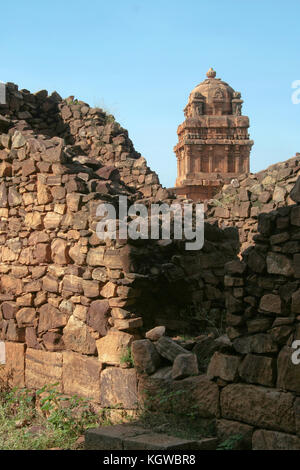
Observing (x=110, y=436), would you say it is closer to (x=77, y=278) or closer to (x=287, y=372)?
(x=287, y=372)

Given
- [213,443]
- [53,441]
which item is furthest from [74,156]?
[213,443]

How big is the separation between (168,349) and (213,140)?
17411mm

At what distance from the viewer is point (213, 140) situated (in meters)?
21.6

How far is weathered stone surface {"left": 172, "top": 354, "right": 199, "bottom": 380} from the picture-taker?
478 centimetres

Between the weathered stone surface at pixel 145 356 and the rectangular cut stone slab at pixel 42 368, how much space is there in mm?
1379

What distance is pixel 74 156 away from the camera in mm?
7109

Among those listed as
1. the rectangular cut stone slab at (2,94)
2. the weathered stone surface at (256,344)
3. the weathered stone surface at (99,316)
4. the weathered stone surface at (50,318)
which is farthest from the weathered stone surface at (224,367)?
the rectangular cut stone slab at (2,94)

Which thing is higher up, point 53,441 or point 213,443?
point 213,443

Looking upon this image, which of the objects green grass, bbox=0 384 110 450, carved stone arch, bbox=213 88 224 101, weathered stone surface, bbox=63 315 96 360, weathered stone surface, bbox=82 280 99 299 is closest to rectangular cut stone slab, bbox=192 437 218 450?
green grass, bbox=0 384 110 450

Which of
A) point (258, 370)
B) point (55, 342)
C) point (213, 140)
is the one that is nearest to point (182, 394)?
point (258, 370)

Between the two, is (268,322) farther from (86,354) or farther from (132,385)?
(86,354)

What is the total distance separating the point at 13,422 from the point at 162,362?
206cm

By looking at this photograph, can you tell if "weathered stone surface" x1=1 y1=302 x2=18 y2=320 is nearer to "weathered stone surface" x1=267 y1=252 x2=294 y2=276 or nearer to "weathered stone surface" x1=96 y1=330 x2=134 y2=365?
"weathered stone surface" x1=96 y1=330 x2=134 y2=365

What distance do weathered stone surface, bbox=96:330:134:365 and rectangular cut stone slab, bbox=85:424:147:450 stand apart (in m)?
1.00
